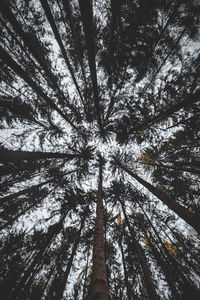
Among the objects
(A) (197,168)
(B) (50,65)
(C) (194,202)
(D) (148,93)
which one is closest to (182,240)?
(C) (194,202)

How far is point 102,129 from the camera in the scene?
27.5 ft

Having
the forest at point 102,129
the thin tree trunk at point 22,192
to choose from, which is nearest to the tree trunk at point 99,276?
the forest at point 102,129

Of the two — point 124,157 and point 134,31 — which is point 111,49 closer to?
point 134,31

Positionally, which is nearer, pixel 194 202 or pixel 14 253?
pixel 14 253

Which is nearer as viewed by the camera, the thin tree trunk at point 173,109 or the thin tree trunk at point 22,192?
the thin tree trunk at point 173,109

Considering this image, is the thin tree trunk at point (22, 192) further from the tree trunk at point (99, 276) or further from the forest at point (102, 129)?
the tree trunk at point (99, 276)

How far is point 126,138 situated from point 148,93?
9.85 ft

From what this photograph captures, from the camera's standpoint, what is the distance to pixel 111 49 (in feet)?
14.2

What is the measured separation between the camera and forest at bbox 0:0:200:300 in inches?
146

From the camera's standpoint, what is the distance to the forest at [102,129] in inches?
146

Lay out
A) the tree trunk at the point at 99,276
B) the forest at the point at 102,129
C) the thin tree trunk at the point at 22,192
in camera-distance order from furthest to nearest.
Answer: the thin tree trunk at the point at 22,192, the forest at the point at 102,129, the tree trunk at the point at 99,276

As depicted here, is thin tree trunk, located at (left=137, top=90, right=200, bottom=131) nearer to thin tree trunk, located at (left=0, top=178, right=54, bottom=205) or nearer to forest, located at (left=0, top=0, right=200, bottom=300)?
forest, located at (left=0, top=0, right=200, bottom=300)

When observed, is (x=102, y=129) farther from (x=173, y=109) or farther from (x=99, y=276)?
(x=99, y=276)

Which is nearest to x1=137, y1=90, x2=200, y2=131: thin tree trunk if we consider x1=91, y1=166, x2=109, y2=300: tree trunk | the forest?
the forest
